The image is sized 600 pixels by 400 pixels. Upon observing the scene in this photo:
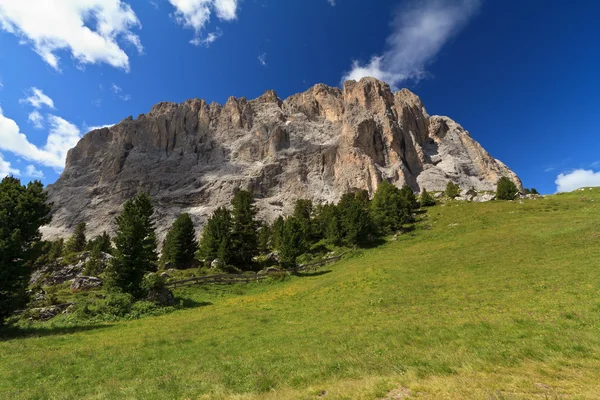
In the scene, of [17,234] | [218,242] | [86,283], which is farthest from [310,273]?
[86,283]

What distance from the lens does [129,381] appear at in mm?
11398

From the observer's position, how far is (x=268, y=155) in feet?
499

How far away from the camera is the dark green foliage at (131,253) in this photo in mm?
29922

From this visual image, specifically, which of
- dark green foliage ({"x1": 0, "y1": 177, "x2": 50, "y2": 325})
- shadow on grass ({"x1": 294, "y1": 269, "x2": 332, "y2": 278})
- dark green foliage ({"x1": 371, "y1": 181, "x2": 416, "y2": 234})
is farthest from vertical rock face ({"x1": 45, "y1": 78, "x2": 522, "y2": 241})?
dark green foliage ({"x1": 0, "y1": 177, "x2": 50, "y2": 325})

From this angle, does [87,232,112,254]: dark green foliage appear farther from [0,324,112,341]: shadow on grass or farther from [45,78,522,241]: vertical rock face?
[0,324,112,341]: shadow on grass

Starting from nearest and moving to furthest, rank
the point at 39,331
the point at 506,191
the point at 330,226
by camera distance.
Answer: the point at 39,331 → the point at 330,226 → the point at 506,191

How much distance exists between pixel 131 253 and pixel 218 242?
23088 mm

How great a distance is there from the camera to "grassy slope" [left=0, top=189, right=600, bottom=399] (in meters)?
9.15

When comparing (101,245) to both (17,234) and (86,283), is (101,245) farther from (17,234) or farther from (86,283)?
(17,234)

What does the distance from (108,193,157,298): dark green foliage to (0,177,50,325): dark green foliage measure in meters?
7.28

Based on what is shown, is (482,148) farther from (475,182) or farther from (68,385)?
(68,385)

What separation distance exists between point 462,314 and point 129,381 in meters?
17.6

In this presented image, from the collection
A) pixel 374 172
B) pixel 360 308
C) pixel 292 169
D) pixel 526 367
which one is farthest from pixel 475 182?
pixel 526 367

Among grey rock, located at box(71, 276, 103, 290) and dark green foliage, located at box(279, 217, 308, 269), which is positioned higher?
dark green foliage, located at box(279, 217, 308, 269)
